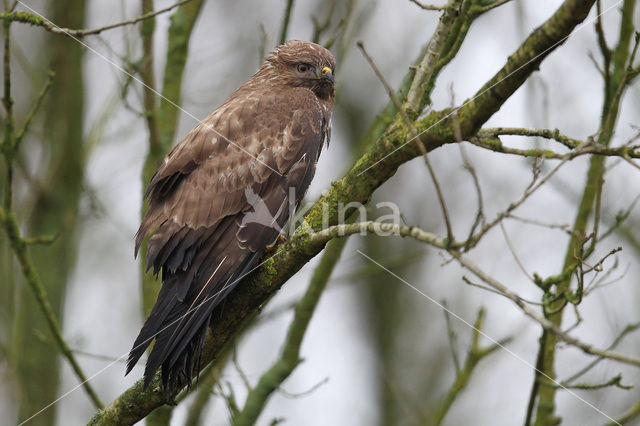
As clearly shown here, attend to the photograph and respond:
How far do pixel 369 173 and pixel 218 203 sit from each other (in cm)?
116

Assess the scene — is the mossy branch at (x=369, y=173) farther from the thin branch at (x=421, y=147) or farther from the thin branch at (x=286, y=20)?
the thin branch at (x=286, y=20)

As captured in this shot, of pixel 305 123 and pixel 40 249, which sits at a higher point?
pixel 40 249

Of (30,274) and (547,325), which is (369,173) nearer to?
(547,325)

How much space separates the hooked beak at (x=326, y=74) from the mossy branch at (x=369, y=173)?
5.52 ft

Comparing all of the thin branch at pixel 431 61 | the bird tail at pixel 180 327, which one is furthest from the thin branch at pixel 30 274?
the thin branch at pixel 431 61

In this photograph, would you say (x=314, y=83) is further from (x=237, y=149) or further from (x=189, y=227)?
(x=189, y=227)

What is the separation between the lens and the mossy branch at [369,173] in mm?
2688

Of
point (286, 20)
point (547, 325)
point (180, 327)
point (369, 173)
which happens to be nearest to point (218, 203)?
point (180, 327)

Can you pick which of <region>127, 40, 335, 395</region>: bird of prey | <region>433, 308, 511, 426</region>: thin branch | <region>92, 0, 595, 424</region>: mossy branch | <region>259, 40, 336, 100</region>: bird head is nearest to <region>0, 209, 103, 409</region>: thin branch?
<region>92, 0, 595, 424</region>: mossy branch

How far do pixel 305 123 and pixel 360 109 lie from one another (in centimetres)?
613

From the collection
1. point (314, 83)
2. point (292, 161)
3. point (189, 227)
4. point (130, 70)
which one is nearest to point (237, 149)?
point (292, 161)

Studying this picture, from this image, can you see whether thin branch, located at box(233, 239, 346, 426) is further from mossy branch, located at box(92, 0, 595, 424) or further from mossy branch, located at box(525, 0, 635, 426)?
mossy branch, located at box(525, 0, 635, 426)

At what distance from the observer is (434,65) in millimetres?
4066

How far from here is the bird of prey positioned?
148 inches
